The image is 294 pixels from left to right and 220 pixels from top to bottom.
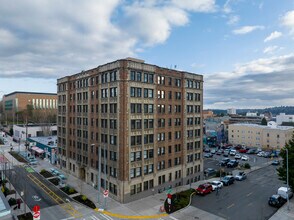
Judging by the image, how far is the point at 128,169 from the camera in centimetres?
3747

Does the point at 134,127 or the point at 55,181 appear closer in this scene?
the point at 134,127

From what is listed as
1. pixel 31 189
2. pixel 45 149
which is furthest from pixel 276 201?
pixel 45 149

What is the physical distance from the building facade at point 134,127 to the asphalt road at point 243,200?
8684mm

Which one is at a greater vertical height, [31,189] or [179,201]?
[31,189]

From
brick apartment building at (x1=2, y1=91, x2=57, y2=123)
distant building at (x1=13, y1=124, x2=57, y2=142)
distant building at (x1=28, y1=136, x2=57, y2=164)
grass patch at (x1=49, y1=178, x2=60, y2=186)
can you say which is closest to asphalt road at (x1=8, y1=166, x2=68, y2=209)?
grass patch at (x1=49, y1=178, x2=60, y2=186)

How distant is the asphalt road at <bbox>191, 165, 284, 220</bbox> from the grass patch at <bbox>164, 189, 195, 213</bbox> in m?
1.40

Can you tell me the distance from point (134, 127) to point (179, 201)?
49.2 ft

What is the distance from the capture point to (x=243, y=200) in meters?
39.2

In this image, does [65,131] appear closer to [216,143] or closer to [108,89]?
[108,89]

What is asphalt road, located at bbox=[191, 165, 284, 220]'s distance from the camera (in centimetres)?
3378

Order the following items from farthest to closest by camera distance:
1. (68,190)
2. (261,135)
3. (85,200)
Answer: (261,135) < (68,190) < (85,200)

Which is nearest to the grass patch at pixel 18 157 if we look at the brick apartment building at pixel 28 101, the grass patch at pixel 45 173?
the grass patch at pixel 45 173

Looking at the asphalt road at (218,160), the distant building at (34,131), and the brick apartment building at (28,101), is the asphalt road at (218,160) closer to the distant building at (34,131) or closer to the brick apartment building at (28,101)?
the distant building at (34,131)

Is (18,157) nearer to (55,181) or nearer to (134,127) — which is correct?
(55,181)
